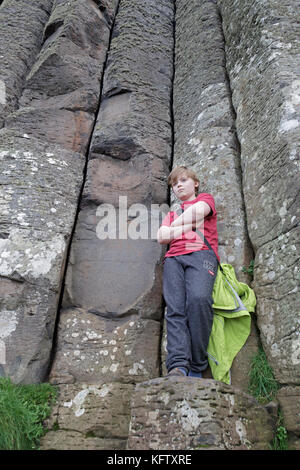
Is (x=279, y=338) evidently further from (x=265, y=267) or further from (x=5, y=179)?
(x=5, y=179)

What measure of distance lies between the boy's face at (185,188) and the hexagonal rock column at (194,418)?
1.69 meters

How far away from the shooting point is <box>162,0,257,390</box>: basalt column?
328 centimetres

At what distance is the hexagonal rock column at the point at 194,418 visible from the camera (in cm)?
206

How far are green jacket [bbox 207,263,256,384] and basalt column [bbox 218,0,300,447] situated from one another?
0.35 feet

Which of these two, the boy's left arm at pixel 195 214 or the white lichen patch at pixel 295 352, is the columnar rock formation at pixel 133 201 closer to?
the white lichen patch at pixel 295 352

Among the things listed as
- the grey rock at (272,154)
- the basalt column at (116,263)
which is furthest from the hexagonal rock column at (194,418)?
the basalt column at (116,263)

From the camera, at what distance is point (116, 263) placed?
3.55 metres

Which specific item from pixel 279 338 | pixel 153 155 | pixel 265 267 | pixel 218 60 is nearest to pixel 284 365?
pixel 279 338

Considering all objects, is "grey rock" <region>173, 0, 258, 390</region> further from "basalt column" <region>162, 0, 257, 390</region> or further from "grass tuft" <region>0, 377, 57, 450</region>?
"grass tuft" <region>0, 377, 57, 450</region>

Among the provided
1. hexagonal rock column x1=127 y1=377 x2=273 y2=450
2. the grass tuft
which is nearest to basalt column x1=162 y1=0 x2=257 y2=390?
hexagonal rock column x1=127 y1=377 x2=273 y2=450

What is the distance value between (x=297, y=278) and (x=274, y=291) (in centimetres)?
23

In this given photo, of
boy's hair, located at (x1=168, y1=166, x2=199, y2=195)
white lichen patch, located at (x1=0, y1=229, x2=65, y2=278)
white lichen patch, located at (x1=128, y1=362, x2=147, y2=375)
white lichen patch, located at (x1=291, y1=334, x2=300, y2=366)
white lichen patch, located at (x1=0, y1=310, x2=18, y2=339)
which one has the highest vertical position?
boy's hair, located at (x1=168, y1=166, x2=199, y2=195)

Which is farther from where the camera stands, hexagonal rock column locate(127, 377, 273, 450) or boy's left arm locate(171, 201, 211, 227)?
boy's left arm locate(171, 201, 211, 227)

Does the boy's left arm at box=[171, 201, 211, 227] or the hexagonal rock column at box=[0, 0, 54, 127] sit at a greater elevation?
the hexagonal rock column at box=[0, 0, 54, 127]
